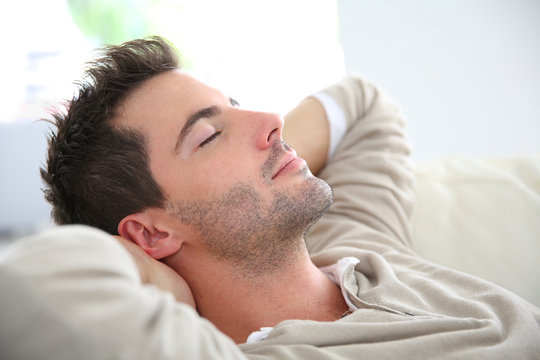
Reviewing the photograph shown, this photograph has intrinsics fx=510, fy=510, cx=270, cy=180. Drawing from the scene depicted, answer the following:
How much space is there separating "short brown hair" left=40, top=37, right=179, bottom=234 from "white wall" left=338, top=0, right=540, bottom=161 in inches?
76.8

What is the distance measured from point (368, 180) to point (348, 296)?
1.54ft

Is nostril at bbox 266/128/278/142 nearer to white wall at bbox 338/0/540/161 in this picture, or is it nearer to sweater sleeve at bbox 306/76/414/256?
sweater sleeve at bbox 306/76/414/256

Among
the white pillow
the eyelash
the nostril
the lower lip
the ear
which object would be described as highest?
the eyelash

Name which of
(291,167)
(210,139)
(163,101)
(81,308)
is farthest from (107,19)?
(81,308)

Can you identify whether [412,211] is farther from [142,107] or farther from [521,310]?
[142,107]

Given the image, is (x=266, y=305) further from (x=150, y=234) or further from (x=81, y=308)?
(x=81, y=308)

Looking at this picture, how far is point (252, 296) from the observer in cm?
124

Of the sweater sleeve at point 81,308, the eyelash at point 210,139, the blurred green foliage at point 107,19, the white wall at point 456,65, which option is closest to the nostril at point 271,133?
the eyelash at point 210,139

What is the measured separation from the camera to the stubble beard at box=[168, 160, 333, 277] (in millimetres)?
1192

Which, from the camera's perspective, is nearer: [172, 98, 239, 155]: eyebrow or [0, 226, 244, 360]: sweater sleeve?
[0, 226, 244, 360]: sweater sleeve

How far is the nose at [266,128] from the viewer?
4.09 feet

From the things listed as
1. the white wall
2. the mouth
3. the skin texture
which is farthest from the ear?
the white wall

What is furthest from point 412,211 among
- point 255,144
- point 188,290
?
point 188,290

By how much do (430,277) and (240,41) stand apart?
11.5 feet
